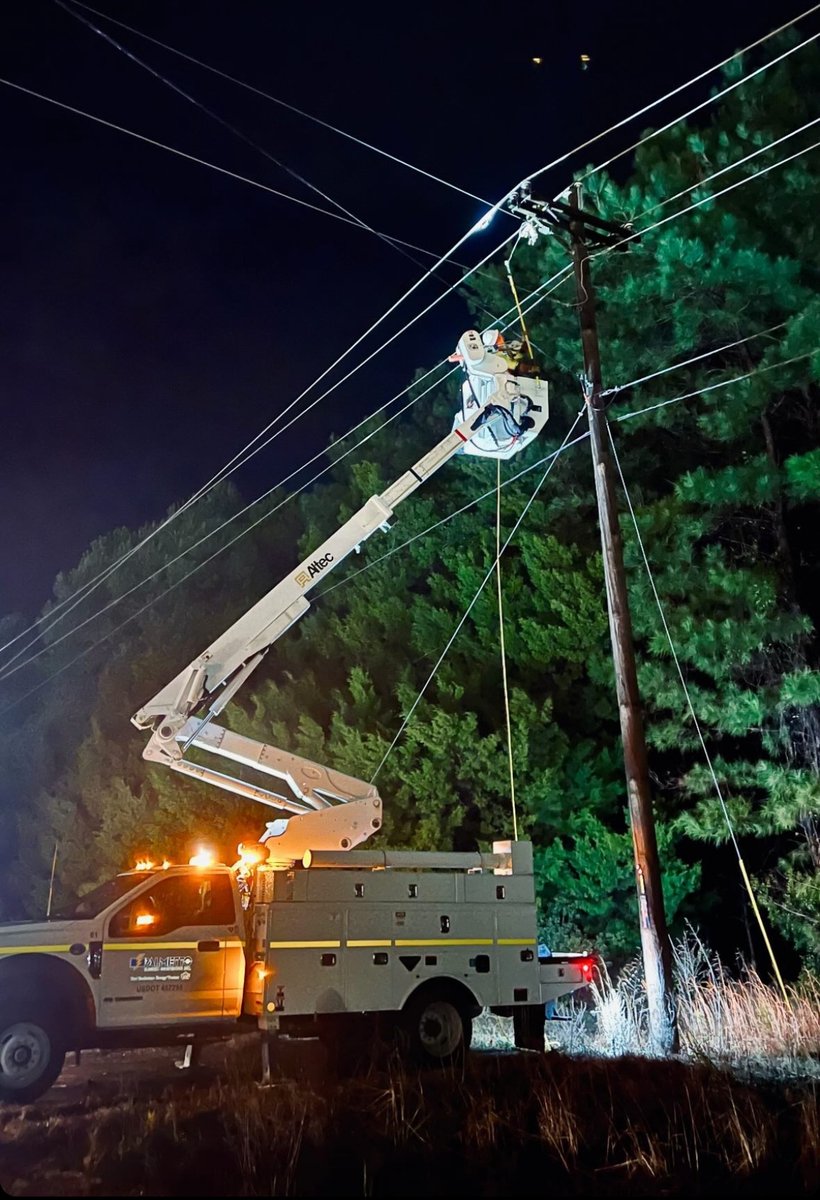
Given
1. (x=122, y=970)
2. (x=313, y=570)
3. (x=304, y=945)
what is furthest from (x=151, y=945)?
(x=313, y=570)

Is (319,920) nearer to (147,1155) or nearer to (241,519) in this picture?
(147,1155)

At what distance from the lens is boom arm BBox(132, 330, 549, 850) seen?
1105cm

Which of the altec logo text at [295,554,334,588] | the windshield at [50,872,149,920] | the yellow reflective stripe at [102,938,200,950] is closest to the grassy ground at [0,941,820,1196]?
the yellow reflective stripe at [102,938,200,950]

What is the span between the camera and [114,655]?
28484 millimetres

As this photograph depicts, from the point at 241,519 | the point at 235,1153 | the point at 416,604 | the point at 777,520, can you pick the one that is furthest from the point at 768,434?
the point at 241,519

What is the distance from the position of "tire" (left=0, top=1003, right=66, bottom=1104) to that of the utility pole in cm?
578

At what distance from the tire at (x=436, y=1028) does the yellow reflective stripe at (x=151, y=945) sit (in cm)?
211

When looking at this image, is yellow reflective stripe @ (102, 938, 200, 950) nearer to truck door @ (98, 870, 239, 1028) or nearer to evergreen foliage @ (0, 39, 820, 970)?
truck door @ (98, 870, 239, 1028)

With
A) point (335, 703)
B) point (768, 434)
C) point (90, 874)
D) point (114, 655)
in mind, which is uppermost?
point (114, 655)

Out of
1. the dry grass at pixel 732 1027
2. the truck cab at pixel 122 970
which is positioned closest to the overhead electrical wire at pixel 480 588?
the dry grass at pixel 732 1027

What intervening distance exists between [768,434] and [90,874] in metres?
19.7

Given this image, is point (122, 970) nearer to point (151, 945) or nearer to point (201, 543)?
point (151, 945)

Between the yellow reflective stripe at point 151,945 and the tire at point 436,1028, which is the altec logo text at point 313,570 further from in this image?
the tire at point 436,1028

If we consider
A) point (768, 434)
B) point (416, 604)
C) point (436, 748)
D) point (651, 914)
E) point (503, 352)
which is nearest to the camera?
point (651, 914)
